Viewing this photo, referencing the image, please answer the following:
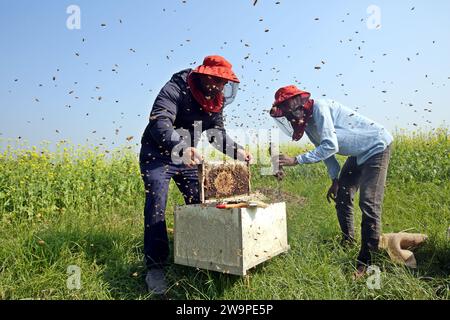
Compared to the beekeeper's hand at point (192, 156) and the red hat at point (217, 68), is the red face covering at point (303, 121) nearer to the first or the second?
the red hat at point (217, 68)

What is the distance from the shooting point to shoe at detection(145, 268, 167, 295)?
10.5 feet

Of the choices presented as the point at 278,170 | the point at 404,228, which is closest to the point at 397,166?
the point at 404,228

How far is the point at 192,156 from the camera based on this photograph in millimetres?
3193

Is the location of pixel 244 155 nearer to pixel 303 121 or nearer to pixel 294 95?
pixel 303 121

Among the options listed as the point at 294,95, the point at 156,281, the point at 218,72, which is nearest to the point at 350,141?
the point at 294,95

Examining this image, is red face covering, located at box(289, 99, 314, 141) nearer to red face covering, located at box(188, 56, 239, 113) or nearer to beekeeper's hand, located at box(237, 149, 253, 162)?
beekeeper's hand, located at box(237, 149, 253, 162)

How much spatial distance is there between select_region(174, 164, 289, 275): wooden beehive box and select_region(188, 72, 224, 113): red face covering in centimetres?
70

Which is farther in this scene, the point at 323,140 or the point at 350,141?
the point at 350,141

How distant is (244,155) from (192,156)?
2.81ft

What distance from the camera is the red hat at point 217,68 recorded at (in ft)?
10.8

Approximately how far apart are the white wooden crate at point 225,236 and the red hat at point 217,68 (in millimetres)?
1287

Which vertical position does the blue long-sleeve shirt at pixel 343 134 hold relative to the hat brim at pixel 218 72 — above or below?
below

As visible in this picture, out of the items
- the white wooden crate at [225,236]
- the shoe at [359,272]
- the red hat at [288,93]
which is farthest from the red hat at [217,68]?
the shoe at [359,272]
